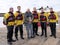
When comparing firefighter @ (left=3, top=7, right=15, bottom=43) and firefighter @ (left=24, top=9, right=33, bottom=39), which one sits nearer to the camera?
firefighter @ (left=3, top=7, right=15, bottom=43)

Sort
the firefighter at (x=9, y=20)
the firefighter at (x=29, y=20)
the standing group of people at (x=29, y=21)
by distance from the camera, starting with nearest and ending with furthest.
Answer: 1. the firefighter at (x=9, y=20)
2. the standing group of people at (x=29, y=21)
3. the firefighter at (x=29, y=20)

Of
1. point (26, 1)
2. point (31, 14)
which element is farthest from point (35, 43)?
point (26, 1)

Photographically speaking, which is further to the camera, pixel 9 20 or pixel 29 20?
pixel 29 20

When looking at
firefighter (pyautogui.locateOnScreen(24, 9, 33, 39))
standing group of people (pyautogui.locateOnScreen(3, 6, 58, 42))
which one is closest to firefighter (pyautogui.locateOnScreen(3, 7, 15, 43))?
standing group of people (pyautogui.locateOnScreen(3, 6, 58, 42))

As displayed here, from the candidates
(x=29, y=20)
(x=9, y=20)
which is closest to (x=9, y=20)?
(x=9, y=20)

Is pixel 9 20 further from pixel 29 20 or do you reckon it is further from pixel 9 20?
pixel 29 20

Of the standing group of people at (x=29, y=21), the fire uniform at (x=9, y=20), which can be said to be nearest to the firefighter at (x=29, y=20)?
the standing group of people at (x=29, y=21)

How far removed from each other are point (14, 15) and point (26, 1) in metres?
10.3

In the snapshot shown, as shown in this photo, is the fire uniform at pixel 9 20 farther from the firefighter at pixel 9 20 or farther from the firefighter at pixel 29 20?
the firefighter at pixel 29 20

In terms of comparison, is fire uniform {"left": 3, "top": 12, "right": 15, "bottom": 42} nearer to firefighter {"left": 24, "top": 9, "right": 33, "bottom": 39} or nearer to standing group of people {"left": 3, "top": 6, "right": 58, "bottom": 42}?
standing group of people {"left": 3, "top": 6, "right": 58, "bottom": 42}

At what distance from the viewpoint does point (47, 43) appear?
1600 cm

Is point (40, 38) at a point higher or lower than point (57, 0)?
lower

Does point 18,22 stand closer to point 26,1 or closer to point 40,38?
point 40,38

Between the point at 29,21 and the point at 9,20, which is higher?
the point at 9,20
